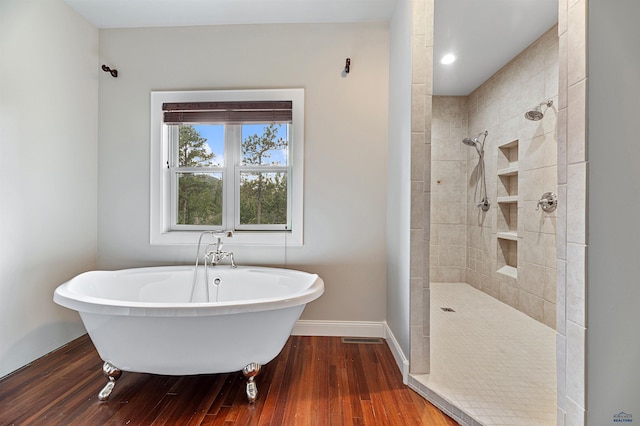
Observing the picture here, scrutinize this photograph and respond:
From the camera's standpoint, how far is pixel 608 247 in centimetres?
90

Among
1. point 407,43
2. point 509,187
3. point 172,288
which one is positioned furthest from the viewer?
point 509,187

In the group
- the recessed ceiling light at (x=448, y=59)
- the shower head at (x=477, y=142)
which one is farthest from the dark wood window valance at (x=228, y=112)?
the shower head at (x=477, y=142)

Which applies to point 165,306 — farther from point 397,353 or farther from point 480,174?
point 480,174

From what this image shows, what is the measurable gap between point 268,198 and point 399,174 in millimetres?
1124

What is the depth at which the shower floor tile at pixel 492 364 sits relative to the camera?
1389 mm

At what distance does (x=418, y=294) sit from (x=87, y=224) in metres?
2.51

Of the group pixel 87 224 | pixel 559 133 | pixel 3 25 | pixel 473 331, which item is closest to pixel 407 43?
pixel 559 133

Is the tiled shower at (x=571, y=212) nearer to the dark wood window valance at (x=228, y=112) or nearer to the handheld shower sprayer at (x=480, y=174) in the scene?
the dark wood window valance at (x=228, y=112)

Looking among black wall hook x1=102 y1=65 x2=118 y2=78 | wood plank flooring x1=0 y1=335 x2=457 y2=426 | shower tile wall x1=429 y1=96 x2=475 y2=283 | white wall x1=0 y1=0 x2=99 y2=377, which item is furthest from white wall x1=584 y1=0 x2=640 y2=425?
black wall hook x1=102 y1=65 x2=118 y2=78

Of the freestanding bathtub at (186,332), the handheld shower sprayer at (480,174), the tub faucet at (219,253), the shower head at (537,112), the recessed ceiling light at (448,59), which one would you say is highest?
the recessed ceiling light at (448,59)

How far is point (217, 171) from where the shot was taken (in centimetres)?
263

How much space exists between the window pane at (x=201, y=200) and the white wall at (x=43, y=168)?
69 centimetres

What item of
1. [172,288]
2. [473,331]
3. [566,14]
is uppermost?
[566,14]

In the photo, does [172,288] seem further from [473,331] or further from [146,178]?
[473,331]
